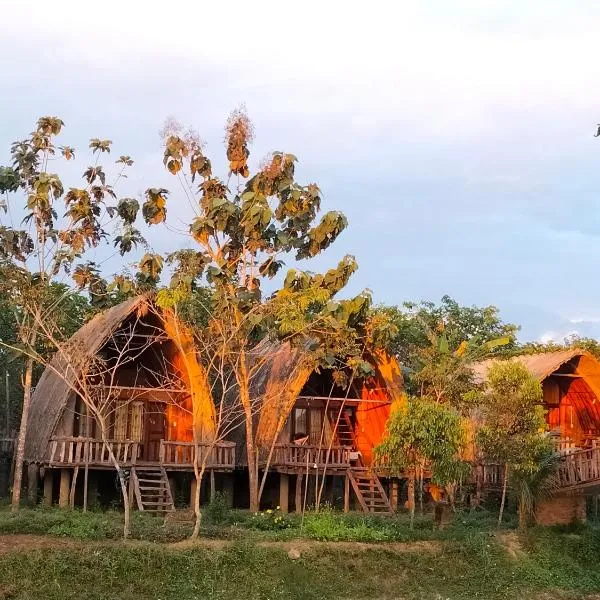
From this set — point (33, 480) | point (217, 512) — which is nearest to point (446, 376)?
point (217, 512)

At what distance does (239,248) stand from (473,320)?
600 inches

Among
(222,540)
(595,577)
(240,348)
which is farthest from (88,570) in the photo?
(595,577)

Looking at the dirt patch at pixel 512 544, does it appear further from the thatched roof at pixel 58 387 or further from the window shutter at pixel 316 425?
the thatched roof at pixel 58 387

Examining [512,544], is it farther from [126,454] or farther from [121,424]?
[121,424]

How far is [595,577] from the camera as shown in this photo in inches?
753

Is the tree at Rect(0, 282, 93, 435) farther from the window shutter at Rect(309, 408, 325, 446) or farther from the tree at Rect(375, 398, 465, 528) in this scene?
the tree at Rect(375, 398, 465, 528)

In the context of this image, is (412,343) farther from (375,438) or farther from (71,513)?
(71,513)

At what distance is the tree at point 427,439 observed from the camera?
1911 centimetres

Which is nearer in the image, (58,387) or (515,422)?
(515,422)

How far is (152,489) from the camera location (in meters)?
21.2

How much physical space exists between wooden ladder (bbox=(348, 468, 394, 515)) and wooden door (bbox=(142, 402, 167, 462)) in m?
5.06

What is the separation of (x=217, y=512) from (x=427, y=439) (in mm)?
4488

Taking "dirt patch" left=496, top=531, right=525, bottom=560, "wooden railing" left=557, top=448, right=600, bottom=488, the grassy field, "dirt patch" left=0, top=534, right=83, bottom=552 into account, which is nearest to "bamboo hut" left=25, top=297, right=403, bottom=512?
the grassy field

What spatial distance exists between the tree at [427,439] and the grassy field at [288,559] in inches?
52.1
